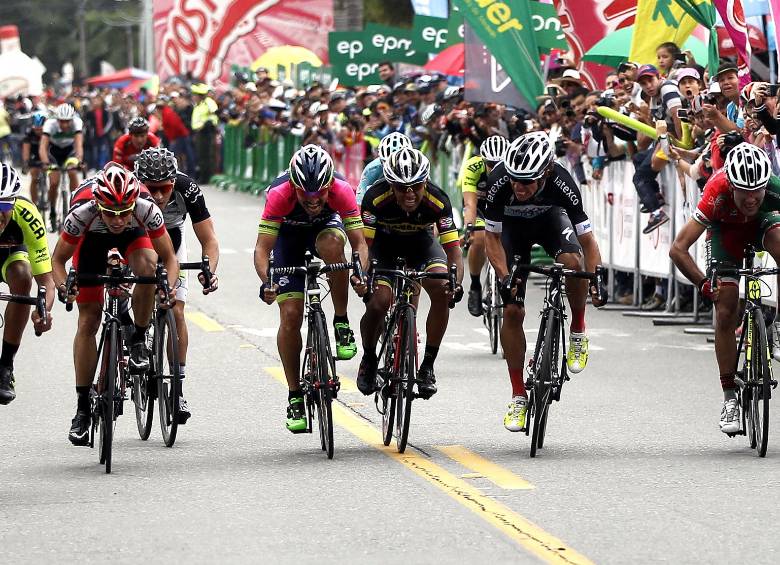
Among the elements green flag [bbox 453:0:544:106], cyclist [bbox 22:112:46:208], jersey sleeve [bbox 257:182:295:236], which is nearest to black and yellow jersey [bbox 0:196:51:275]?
jersey sleeve [bbox 257:182:295:236]

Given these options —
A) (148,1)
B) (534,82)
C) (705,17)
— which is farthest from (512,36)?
(148,1)

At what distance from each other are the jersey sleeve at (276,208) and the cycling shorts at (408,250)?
29.1 inches

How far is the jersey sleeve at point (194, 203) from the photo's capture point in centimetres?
1124

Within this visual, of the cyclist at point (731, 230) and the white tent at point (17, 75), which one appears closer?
the cyclist at point (731, 230)

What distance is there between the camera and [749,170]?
993 centimetres

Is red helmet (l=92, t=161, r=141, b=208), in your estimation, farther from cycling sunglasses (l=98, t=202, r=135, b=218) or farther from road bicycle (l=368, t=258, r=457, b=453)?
road bicycle (l=368, t=258, r=457, b=453)

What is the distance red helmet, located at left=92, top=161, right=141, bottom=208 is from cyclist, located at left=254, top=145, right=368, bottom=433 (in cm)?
90

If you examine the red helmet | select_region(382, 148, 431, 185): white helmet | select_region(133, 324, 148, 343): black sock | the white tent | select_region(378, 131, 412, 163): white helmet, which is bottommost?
select_region(133, 324, 148, 343): black sock

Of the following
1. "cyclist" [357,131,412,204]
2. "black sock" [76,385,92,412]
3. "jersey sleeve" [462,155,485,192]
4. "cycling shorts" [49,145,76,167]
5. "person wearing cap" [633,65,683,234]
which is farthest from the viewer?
"cycling shorts" [49,145,76,167]

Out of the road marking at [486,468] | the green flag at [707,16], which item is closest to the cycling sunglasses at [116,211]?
the road marking at [486,468]

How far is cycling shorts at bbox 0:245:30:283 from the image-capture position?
33.3ft

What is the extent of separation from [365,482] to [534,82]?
41.9 feet

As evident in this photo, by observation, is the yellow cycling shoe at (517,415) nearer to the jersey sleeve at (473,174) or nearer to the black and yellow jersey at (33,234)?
the black and yellow jersey at (33,234)

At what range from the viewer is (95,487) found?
30.1 ft
